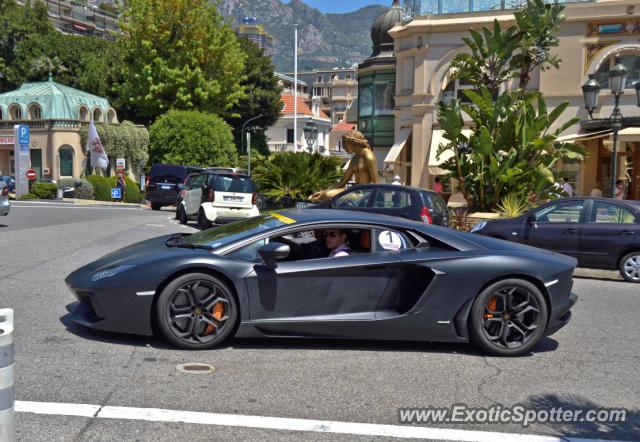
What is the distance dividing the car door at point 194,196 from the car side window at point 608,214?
1068 cm

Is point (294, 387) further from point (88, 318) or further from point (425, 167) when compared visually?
point (425, 167)

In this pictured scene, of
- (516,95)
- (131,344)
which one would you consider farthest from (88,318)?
(516,95)

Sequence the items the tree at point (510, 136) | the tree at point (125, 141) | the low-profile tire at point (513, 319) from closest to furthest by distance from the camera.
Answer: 1. the low-profile tire at point (513, 319)
2. the tree at point (510, 136)
3. the tree at point (125, 141)

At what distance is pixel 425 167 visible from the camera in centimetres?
2886

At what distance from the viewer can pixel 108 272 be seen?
564cm

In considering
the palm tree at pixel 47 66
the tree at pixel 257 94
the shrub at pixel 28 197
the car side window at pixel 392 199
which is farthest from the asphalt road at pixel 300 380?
the tree at pixel 257 94

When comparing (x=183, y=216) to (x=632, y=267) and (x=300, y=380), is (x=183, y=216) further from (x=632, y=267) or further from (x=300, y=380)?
(x=300, y=380)

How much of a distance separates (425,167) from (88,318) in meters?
24.3

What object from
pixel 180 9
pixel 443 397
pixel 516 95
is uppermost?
pixel 180 9

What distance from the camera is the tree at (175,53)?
42.0m

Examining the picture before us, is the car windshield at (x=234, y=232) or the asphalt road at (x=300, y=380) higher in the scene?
the car windshield at (x=234, y=232)

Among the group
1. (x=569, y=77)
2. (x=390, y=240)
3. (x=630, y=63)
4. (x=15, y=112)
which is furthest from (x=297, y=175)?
(x=15, y=112)

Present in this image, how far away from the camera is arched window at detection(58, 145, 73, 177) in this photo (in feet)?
144

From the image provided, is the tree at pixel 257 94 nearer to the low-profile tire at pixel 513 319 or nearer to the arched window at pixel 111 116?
the arched window at pixel 111 116
